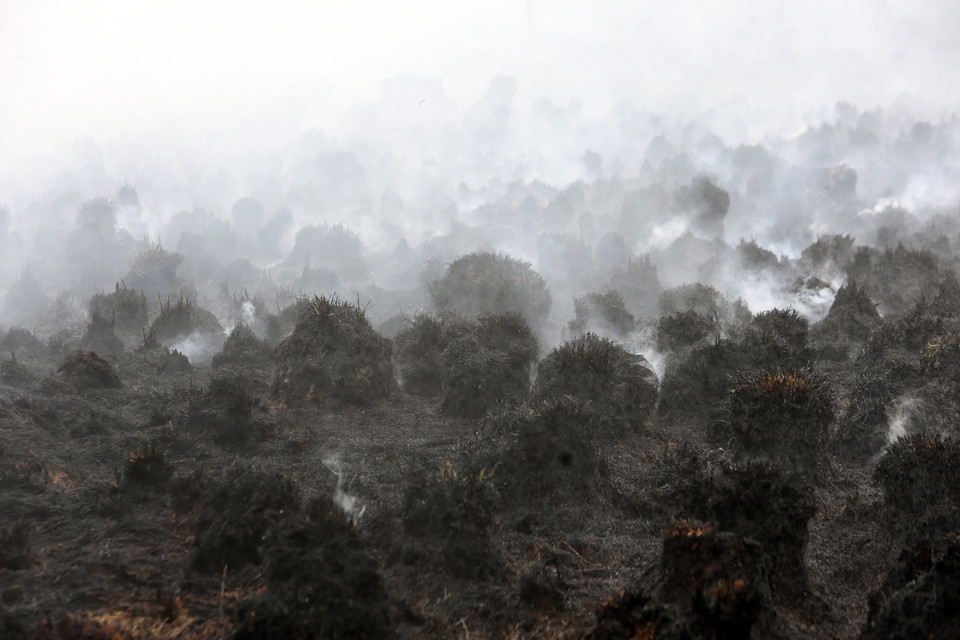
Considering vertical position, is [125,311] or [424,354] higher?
[125,311]

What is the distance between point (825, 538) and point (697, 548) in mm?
4601

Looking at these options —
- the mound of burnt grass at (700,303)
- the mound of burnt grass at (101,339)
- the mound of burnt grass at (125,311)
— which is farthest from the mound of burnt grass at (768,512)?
the mound of burnt grass at (125,311)

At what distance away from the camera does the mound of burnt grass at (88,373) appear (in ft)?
52.0

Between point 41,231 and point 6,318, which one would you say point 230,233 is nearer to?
point 41,231

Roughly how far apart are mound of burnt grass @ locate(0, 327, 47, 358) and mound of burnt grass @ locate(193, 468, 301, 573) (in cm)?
2673

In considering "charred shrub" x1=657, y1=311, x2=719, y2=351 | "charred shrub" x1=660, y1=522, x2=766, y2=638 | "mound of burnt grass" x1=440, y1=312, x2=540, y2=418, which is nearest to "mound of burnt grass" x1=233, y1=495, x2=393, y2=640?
"charred shrub" x1=660, y1=522, x2=766, y2=638

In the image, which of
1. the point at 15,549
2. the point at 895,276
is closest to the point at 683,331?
the point at 15,549

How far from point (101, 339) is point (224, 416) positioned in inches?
713

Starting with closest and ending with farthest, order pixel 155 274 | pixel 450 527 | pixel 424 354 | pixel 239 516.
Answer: pixel 239 516, pixel 450 527, pixel 424 354, pixel 155 274

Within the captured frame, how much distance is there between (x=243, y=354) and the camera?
850 inches

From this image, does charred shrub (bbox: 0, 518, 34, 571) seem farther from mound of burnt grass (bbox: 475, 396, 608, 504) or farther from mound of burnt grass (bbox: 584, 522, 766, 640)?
mound of burnt grass (bbox: 584, 522, 766, 640)

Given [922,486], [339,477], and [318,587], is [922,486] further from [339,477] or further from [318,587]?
[339,477]

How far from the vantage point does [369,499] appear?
8547mm

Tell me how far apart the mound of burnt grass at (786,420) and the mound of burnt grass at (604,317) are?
18594 millimetres
